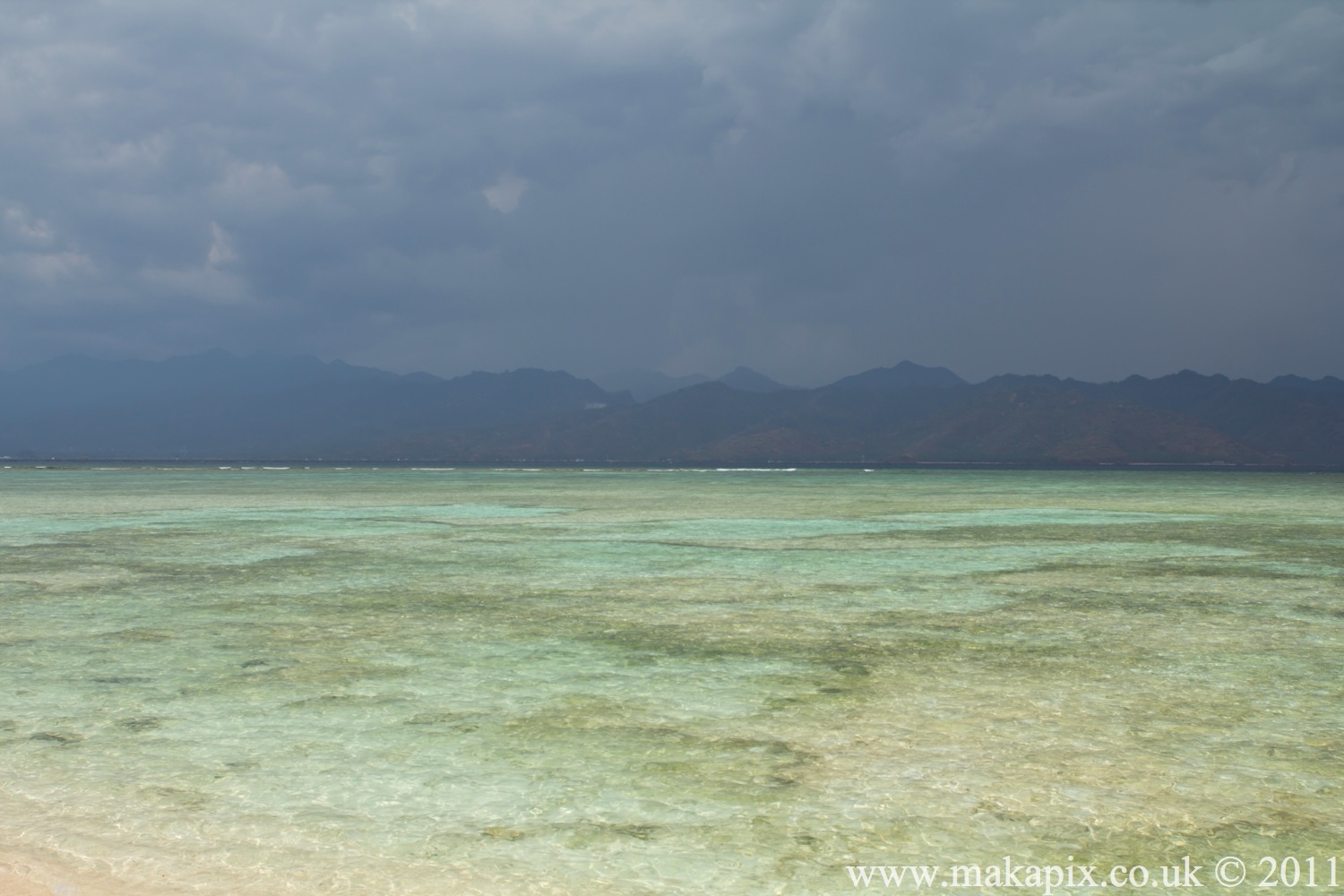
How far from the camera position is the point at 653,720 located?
20.6ft

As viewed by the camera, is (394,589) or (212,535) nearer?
(394,589)

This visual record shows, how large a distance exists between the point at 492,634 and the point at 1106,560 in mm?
9895

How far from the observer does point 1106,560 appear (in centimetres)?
1535

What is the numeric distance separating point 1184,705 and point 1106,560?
30.5 feet

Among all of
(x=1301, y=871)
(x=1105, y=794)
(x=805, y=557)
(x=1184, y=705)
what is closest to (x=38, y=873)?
(x=1105, y=794)

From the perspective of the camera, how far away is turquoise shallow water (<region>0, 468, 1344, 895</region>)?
434 cm

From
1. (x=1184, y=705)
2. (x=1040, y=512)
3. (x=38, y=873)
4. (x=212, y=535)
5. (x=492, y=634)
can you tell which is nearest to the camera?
(x=38, y=873)

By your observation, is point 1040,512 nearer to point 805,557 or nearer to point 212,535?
point 805,557

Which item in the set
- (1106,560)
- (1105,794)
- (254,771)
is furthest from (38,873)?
(1106,560)

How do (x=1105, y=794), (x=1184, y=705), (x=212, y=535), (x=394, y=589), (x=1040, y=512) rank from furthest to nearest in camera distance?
(x=1040, y=512)
(x=212, y=535)
(x=394, y=589)
(x=1184, y=705)
(x=1105, y=794)

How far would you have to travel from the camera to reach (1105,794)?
16.1ft

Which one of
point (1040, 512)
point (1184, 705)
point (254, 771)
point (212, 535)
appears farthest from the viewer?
point (1040, 512)

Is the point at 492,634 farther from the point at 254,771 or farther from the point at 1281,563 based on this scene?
the point at 1281,563

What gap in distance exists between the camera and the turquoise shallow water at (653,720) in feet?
14.2
